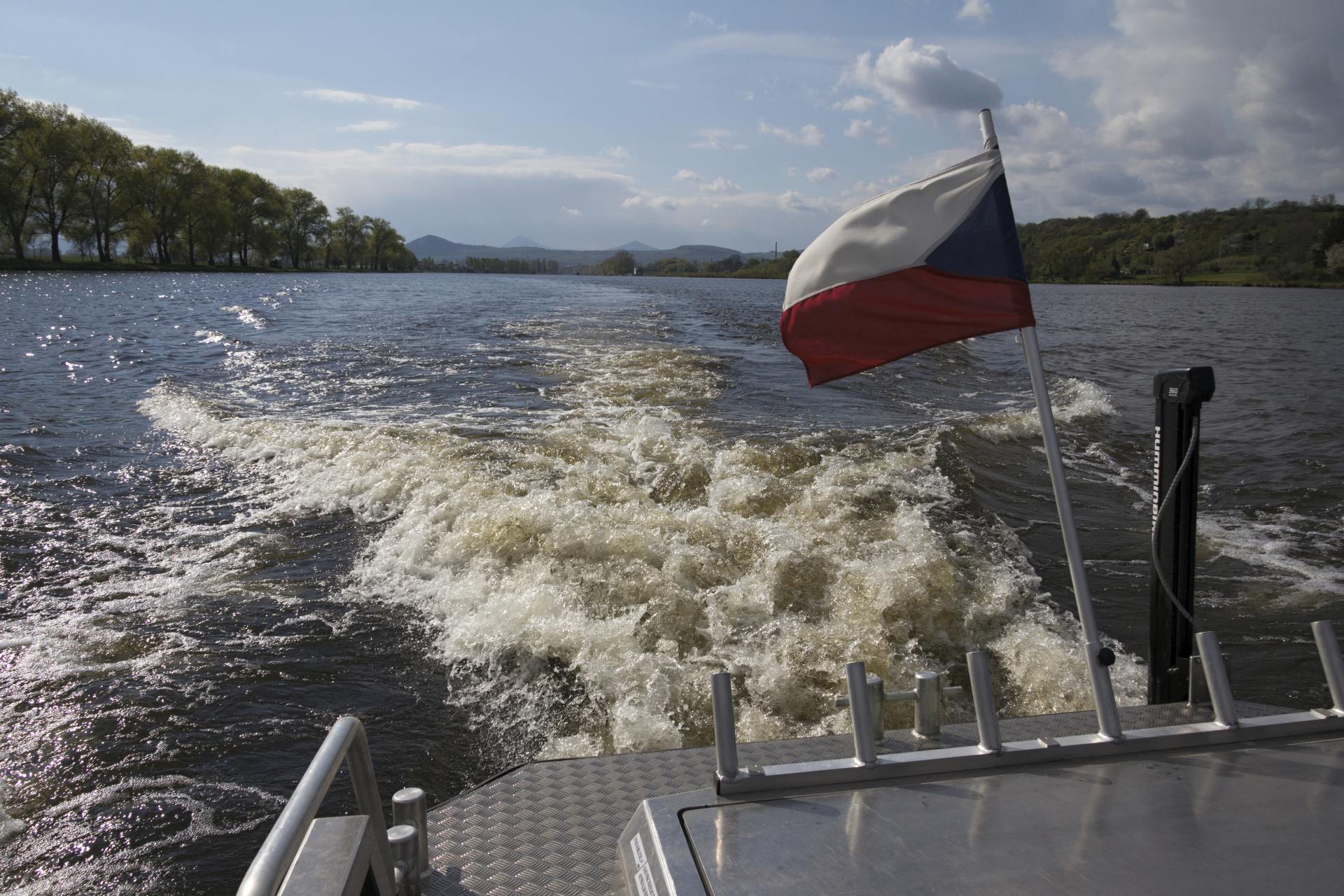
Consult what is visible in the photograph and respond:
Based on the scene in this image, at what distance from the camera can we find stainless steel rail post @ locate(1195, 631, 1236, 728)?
2.44 m

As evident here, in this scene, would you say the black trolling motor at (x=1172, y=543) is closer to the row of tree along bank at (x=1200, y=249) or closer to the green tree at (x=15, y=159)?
the green tree at (x=15, y=159)

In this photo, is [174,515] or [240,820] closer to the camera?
[240,820]

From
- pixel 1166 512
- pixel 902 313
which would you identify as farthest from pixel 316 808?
pixel 1166 512

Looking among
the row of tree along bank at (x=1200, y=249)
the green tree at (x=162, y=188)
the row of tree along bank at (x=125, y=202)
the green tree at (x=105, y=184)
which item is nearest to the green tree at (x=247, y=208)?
the row of tree along bank at (x=125, y=202)

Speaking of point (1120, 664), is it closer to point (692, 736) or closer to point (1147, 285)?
point (692, 736)

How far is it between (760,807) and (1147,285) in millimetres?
102085

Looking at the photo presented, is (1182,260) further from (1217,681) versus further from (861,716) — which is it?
(861,716)

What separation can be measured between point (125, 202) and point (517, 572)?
→ 7913 centimetres

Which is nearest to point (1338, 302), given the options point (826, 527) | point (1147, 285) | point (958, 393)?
point (1147, 285)

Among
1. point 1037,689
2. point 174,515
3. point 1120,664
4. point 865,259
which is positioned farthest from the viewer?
point 174,515

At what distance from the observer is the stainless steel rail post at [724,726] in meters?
2.13

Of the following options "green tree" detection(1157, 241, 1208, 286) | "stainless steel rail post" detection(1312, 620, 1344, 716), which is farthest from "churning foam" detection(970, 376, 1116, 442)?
"green tree" detection(1157, 241, 1208, 286)

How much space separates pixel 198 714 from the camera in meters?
4.35

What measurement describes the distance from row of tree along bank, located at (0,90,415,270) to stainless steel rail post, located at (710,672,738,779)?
242ft
